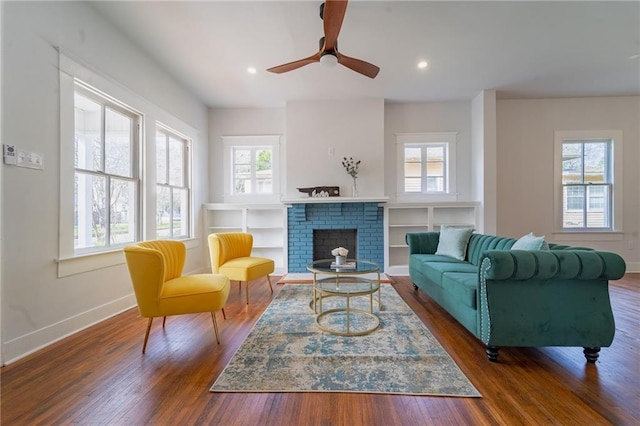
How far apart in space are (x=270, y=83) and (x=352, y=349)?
3.69 metres

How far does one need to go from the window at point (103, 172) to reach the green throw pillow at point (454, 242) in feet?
12.5

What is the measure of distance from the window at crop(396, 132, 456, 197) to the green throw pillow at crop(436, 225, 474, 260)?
1.53 metres

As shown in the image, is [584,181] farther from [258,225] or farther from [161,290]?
[161,290]

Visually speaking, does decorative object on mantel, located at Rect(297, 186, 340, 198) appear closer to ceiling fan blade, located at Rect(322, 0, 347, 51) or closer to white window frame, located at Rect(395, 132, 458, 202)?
white window frame, located at Rect(395, 132, 458, 202)

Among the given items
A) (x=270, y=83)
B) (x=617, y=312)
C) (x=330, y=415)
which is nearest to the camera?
(x=330, y=415)

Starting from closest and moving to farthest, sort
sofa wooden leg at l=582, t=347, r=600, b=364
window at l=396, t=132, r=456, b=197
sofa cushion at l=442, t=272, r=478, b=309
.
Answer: sofa wooden leg at l=582, t=347, r=600, b=364 → sofa cushion at l=442, t=272, r=478, b=309 → window at l=396, t=132, r=456, b=197

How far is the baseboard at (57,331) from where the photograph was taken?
1854 mm

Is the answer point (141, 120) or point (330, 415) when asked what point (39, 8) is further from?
point (330, 415)

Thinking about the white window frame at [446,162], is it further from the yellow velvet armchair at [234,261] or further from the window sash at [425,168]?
the yellow velvet armchair at [234,261]

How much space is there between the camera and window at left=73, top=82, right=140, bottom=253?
8.18ft

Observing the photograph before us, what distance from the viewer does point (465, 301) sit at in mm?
2098

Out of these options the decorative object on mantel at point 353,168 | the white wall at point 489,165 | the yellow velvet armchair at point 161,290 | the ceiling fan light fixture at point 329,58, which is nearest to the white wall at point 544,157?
the white wall at point 489,165

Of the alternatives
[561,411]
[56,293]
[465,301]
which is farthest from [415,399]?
[56,293]

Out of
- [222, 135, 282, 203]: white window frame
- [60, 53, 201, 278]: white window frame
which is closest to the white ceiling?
[60, 53, 201, 278]: white window frame
